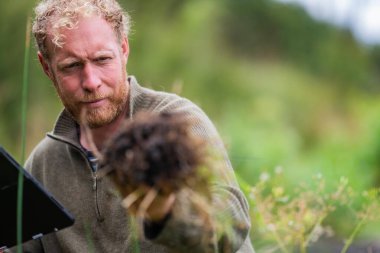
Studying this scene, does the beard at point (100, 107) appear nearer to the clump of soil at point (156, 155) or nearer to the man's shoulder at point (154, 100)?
the man's shoulder at point (154, 100)

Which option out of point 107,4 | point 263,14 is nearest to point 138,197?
point 107,4

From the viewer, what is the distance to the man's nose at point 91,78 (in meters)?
3.50

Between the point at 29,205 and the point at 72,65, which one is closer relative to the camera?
the point at 29,205

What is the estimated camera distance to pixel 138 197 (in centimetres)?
245

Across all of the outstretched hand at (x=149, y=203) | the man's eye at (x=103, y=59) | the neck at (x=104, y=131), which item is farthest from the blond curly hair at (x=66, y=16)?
the outstretched hand at (x=149, y=203)

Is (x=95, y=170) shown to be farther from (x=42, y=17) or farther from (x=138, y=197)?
(x=138, y=197)

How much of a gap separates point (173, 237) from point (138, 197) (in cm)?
22

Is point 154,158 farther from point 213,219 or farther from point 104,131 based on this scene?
point 104,131

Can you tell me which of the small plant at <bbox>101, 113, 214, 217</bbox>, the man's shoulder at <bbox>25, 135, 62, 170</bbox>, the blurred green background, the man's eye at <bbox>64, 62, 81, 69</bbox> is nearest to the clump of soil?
the small plant at <bbox>101, 113, 214, 217</bbox>

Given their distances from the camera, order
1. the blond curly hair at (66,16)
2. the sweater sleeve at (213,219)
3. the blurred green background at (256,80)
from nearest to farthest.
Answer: the sweater sleeve at (213,219)
the blond curly hair at (66,16)
the blurred green background at (256,80)

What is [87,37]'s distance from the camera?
11.6ft

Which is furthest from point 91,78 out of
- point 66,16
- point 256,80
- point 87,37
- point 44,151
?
point 256,80

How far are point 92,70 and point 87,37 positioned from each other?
12cm

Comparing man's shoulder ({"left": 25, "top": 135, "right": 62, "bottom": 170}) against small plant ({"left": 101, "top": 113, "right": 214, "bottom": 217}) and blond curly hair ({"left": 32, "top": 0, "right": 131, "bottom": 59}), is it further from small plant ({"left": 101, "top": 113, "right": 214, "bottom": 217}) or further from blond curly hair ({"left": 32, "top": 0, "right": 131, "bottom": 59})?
small plant ({"left": 101, "top": 113, "right": 214, "bottom": 217})
